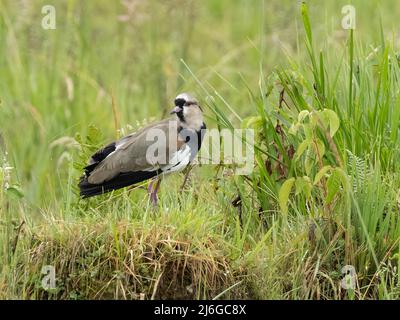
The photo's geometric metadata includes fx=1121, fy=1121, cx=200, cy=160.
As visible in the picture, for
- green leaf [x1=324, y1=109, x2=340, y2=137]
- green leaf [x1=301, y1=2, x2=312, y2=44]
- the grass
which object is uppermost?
green leaf [x1=301, y1=2, x2=312, y2=44]

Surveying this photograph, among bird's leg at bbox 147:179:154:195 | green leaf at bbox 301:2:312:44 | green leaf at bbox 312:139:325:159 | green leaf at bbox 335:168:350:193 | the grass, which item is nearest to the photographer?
green leaf at bbox 335:168:350:193

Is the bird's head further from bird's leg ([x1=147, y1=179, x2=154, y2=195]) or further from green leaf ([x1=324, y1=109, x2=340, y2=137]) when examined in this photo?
green leaf ([x1=324, y1=109, x2=340, y2=137])

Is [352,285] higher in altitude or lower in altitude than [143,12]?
lower

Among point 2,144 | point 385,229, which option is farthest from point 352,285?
point 2,144

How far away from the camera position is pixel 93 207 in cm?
560

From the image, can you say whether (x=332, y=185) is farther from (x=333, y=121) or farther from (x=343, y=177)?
(x=333, y=121)

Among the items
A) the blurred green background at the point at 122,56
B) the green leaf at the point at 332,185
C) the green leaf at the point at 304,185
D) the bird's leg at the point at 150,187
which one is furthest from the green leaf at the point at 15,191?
the blurred green background at the point at 122,56

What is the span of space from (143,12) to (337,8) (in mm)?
1693

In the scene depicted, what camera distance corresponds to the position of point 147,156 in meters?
5.61

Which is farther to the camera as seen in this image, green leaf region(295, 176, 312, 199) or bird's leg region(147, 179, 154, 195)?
bird's leg region(147, 179, 154, 195)

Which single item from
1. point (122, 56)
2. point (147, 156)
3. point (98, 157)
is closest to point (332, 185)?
point (147, 156)

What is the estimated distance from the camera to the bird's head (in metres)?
5.80

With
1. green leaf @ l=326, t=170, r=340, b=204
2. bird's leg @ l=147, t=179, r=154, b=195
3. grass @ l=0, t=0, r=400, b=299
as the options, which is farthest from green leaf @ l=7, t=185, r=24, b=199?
green leaf @ l=326, t=170, r=340, b=204
